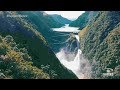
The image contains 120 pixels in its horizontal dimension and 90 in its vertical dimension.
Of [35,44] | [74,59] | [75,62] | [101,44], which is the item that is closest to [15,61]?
[35,44]

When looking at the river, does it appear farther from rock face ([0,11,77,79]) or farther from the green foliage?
the green foliage

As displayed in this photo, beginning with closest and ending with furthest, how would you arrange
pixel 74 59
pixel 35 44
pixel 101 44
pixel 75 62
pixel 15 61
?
pixel 75 62 → pixel 74 59 → pixel 15 61 → pixel 35 44 → pixel 101 44

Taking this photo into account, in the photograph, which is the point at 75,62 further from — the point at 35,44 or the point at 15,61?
the point at 35,44

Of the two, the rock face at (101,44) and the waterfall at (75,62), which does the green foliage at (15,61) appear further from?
the rock face at (101,44)

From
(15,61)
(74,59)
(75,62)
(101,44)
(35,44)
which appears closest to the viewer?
(75,62)

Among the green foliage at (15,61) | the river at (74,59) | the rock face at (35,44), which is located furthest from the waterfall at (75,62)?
the green foliage at (15,61)
